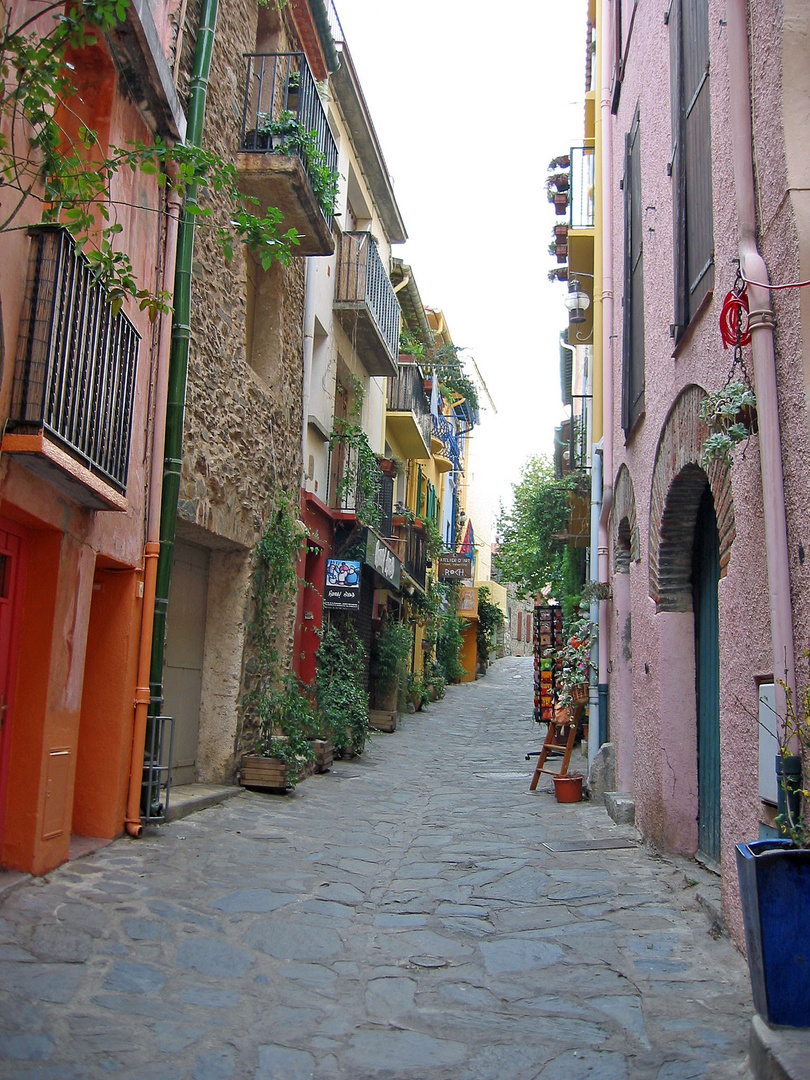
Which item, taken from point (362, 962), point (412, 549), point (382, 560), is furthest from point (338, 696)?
point (412, 549)

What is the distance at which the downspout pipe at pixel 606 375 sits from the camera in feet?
30.5

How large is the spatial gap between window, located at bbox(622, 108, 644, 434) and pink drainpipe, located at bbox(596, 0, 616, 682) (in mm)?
804

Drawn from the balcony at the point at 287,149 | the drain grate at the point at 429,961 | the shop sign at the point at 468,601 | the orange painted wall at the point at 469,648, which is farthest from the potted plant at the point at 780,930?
the orange painted wall at the point at 469,648

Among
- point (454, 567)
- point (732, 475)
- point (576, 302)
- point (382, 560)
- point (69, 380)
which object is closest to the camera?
point (732, 475)

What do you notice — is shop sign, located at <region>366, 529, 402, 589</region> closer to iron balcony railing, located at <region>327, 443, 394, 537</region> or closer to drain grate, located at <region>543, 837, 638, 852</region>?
iron balcony railing, located at <region>327, 443, 394, 537</region>

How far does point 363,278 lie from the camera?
13094 millimetres

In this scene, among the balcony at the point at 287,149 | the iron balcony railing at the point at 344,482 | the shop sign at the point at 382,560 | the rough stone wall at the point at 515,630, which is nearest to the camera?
the balcony at the point at 287,149

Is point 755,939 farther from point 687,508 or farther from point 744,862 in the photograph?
point 687,508

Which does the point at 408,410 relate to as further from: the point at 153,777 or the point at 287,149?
the point at 153,777

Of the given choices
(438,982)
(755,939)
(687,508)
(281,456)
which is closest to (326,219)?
(281,456)

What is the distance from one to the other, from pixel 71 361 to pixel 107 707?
2.48 metres

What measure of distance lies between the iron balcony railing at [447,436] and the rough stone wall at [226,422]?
1329 cm

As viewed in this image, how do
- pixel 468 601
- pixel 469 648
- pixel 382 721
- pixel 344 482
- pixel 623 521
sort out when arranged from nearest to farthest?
1. pixel 623 521
2. pixel 344 482
3. pixel 382 721
4. pixel 468 601
5. pixel 469 648

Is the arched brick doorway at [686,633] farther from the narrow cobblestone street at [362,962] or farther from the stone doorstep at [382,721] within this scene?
the stone doorstep at [382,721]
